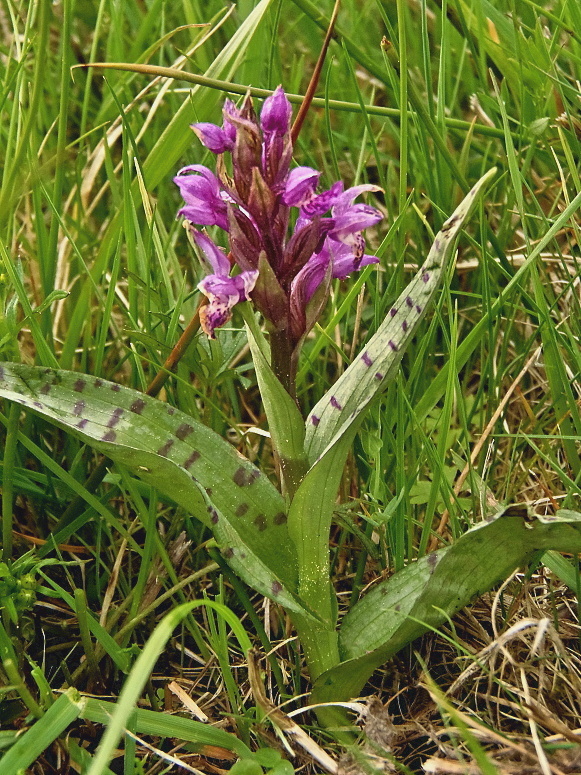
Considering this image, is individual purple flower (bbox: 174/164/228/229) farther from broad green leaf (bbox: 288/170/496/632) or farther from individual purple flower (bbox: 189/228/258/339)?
broad green leaf (bbox: 288/170/496/632)

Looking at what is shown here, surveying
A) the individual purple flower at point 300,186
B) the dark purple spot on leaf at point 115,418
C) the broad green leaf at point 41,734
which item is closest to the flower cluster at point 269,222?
the individual purple flower at point 300,186

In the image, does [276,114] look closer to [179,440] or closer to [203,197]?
[203,197]

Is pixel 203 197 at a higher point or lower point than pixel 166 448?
higher

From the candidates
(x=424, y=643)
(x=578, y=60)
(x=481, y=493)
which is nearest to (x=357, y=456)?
(x=481, y=493)

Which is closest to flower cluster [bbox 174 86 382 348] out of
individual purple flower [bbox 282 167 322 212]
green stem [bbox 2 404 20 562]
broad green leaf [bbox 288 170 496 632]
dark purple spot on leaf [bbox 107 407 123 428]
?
individual purple flower [bbox 282 167 322 212]

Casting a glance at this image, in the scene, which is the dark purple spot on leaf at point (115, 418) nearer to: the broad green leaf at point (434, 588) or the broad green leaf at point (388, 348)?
the broad green leaf at point (388, 348)

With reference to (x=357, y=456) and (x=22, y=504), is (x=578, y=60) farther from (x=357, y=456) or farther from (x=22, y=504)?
(x=22, y=504)

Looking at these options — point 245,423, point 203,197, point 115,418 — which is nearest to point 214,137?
point 203,197
